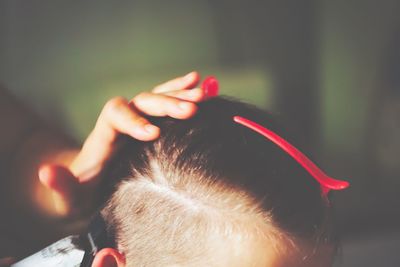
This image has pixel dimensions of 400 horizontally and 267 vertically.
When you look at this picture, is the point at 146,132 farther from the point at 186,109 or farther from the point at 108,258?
the point at 108,258

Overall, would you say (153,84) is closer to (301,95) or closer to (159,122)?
(301,95)

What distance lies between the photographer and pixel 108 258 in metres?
0.63

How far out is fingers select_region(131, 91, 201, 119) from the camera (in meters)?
0.60

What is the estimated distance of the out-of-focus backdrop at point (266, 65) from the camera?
1.54m

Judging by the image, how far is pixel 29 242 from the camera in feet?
2.68

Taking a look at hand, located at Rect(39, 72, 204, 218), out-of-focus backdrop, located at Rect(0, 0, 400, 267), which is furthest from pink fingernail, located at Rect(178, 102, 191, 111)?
out-of-focus backdrop, located at Rect(0, 0, 400, 267)

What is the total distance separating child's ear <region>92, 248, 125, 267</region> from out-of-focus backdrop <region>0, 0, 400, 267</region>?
0.97m

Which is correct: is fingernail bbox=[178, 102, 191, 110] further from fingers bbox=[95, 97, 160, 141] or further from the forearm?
the forearm

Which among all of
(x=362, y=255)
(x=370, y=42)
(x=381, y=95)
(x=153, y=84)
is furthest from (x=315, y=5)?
(x=362, y=255)

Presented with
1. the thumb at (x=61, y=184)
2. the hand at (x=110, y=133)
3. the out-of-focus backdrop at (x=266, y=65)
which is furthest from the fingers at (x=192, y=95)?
the out-of-focus backdrop at (x=266, y=65)

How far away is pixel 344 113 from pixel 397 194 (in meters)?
0.35

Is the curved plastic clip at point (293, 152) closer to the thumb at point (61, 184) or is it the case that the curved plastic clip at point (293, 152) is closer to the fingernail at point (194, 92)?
the fingernail at point (194, 92)

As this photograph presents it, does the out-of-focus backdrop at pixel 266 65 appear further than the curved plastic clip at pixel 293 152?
Yes

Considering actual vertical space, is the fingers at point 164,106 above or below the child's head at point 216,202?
above
